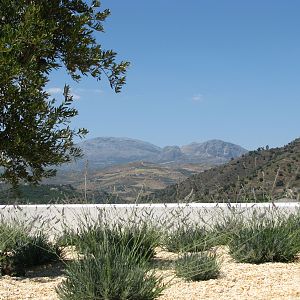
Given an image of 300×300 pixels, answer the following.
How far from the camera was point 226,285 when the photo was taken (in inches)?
265

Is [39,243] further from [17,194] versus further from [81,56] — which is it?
[81,56]

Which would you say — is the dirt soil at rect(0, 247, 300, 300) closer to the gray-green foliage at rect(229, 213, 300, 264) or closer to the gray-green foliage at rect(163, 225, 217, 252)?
the gray-green foliage at rect(229, 213, 300, 264)

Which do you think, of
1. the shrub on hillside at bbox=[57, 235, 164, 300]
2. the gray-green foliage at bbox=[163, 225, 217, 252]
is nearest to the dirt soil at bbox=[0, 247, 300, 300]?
the shrub on hillside at bbox=[57, 235, 164, 300]

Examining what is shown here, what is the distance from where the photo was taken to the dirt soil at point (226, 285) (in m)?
6.27

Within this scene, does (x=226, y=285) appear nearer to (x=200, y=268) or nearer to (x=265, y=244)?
(x=200, y=268)

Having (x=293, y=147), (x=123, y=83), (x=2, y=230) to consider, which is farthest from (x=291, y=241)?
(x=293, y=147)

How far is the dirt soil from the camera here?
6.27 meters

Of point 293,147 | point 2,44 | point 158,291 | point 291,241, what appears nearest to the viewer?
point 158,291

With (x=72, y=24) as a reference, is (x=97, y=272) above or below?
below

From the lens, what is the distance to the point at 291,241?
323 inches

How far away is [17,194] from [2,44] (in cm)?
292

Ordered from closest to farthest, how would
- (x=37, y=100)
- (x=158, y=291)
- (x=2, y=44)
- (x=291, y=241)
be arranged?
(x=158, y=291), (x=2, y=44), (x=37, y=100), (x=291, y=241)

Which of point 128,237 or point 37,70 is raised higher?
point 37,70

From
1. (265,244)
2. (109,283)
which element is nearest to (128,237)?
(265,244)
